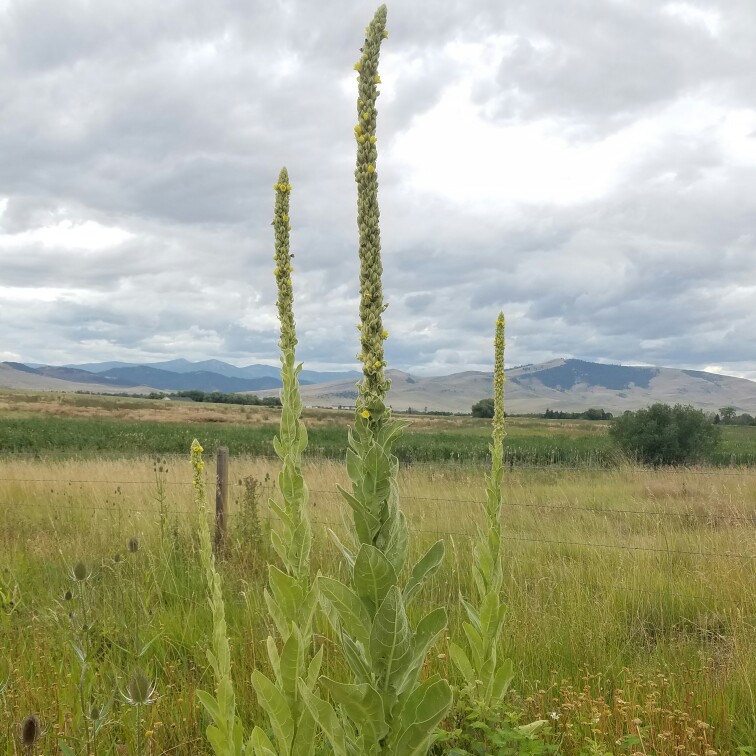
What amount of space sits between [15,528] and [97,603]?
15.6ft

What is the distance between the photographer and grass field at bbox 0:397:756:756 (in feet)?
12.0

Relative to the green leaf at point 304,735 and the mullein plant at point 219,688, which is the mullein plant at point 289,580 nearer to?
the green leaf at point 304,735

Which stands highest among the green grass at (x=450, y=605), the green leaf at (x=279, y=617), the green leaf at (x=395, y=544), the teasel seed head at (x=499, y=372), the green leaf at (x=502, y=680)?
the teasel seed head at (x=499, y=372)

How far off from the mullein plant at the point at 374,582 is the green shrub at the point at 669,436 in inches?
A: 961

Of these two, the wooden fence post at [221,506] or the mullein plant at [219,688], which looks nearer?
the mullein plant at [219,688]

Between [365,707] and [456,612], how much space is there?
13.7 ft

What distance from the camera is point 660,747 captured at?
344 cm

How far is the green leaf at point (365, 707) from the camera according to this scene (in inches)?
72.2

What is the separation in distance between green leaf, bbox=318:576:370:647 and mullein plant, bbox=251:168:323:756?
31 centimetres

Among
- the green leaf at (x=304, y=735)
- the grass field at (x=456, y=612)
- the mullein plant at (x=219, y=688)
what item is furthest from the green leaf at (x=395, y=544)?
the grass field at (x=456, y=612)

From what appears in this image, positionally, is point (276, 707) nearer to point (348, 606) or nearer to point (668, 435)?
point (348, 606)

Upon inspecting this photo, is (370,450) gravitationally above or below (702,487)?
above

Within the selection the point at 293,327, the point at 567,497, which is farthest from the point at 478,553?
the point at 567,497

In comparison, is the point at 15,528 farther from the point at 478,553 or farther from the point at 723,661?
the point at 723,661
